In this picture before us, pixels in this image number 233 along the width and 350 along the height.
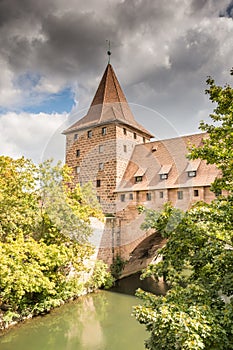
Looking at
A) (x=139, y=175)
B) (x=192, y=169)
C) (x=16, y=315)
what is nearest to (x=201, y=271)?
(x=16, y=315)

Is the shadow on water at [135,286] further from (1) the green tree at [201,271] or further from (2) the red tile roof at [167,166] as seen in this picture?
(1) the green tree at [201,271]

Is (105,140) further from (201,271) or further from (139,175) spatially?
(201,271)

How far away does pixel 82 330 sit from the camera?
832 centimetres

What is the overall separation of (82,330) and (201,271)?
5.56 m

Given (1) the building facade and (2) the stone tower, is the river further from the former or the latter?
(2) the stone tower

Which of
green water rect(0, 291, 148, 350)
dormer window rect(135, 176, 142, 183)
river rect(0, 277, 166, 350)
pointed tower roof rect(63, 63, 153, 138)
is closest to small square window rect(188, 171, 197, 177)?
dormer window rect(135, 176, 142, 183)

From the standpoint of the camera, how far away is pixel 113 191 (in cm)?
1780

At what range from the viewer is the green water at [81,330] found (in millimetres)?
7133

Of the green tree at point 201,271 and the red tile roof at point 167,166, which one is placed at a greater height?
the red tile roof at point 167,166

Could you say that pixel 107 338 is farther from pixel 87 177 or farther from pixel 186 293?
pixel 87 177

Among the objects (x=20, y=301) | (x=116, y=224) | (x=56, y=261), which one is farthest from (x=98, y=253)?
(x=20, y=301)

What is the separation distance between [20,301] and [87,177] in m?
11.8

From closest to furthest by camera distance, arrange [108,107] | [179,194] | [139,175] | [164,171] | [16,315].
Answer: [16,315]
[179,194]
[164,171]
[139,175]
[108,107]

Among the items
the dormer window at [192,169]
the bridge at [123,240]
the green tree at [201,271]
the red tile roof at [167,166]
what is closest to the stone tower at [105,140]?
the red tile roof at [167,166]
